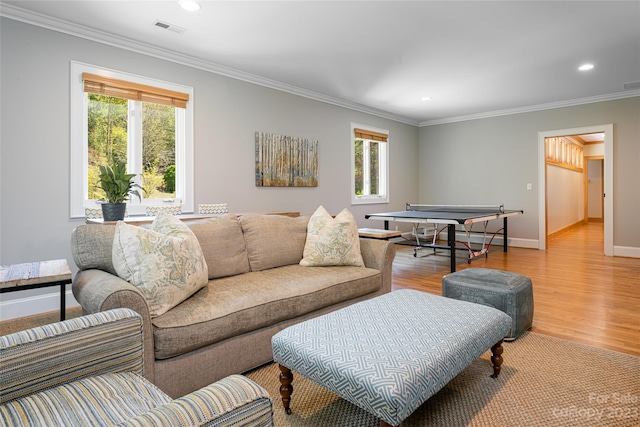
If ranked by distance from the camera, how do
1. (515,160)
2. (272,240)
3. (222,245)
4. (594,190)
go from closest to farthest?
(222,245)
(272,240)
(515,160)
(594,190)

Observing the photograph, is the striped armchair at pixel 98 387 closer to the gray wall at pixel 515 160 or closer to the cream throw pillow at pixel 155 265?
the cream throw pillow at pixel 155 265

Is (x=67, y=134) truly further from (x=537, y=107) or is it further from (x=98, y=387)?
(x=537, y=107)

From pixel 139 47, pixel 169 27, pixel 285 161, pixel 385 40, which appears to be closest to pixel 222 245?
pixel 169 27

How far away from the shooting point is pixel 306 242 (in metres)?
2.87

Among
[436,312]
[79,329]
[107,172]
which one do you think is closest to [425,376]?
[436,312]

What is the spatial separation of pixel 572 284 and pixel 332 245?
2909mm

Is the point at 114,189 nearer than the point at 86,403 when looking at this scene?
No

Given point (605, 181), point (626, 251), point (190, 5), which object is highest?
point (190, 5)

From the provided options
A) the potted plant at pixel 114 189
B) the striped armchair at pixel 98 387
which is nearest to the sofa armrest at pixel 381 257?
the striped armchair at pixel 98 387

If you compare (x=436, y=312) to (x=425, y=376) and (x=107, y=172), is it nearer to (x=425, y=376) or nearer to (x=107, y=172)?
(x=425, y=376)

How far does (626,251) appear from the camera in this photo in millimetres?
5578

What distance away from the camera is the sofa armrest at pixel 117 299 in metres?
1.52

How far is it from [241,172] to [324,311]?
2.63 metres

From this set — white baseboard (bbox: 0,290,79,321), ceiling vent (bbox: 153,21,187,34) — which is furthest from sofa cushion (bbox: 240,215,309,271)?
ceiling vent (bbox: 153,21,187,34)
